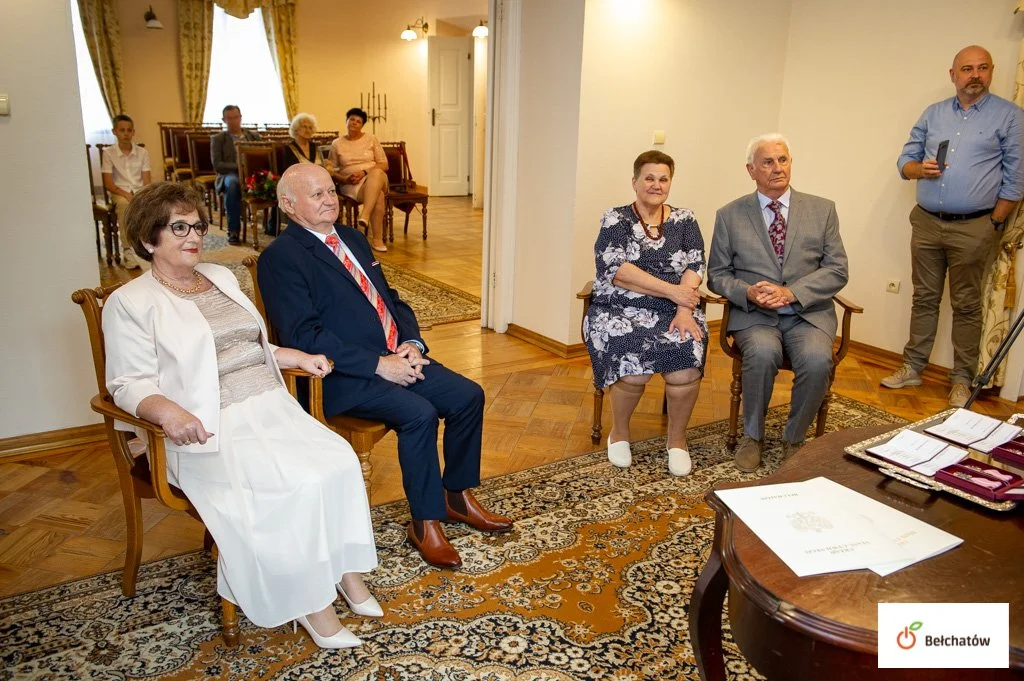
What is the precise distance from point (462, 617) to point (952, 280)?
334 cm

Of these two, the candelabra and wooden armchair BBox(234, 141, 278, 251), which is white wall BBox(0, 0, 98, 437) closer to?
wooden armchair BBox(234, 141, 278, 251)

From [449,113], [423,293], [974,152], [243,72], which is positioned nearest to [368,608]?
[974,152]

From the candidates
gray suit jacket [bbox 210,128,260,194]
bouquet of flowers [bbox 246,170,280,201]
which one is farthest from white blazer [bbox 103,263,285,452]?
gray suit jacket [bbox 210,128,260,194]

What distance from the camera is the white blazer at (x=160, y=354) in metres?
2.19

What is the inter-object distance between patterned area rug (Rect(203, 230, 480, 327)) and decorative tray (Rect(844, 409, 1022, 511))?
3582mm

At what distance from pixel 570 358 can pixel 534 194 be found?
39.6 inches

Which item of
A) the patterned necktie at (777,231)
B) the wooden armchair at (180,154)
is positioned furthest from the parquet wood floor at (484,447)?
the wooden armchair at (180,154)

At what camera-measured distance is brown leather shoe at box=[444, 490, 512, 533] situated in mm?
2879

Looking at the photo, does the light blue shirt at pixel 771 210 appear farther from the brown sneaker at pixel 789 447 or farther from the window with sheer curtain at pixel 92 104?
the window with sheer curtain at pixel 92 104

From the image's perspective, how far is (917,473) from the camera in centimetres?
194

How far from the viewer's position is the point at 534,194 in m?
4.93

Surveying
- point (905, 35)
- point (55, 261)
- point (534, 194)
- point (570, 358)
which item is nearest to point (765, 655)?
point (55, 261)

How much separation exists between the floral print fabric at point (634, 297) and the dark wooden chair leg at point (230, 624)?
1821 millimetres

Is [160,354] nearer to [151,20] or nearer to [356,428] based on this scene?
[356,428]
